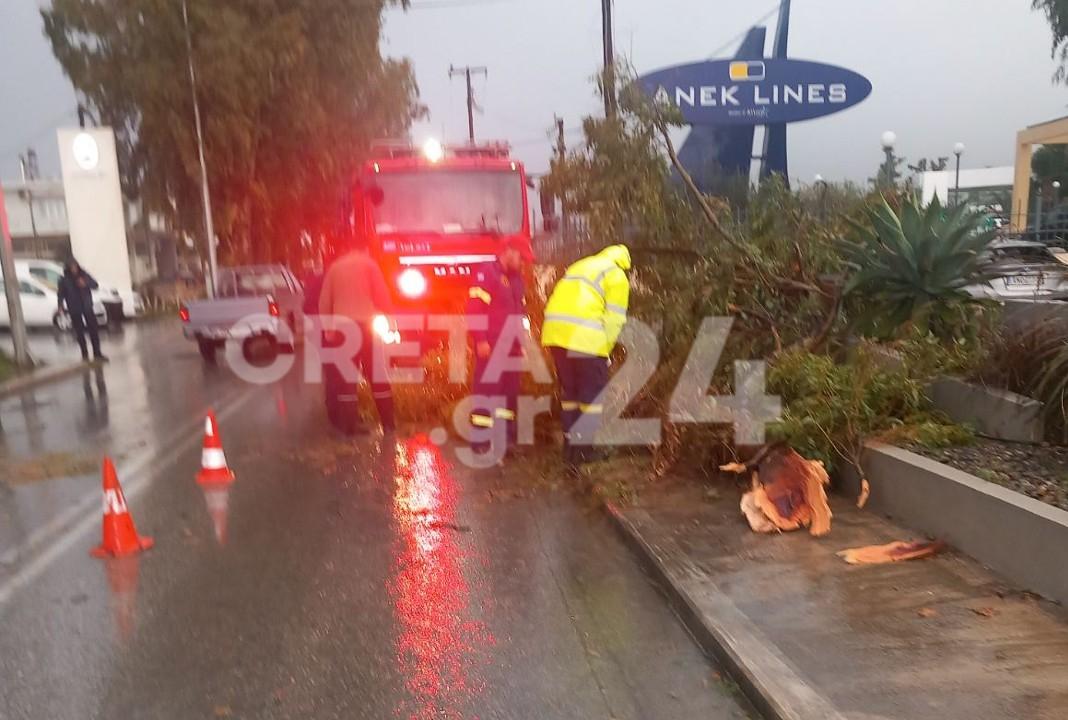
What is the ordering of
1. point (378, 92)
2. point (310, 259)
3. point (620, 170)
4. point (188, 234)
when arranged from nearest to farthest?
1. point (620, 170)
2. point (378, 92)
3. point (188, 234)
4. point (310, 259)

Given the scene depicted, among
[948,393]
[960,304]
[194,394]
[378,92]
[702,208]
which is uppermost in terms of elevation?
[378,92]

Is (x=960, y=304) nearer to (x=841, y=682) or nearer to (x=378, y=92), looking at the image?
(x=841, y=682)

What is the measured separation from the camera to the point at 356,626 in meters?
4.69

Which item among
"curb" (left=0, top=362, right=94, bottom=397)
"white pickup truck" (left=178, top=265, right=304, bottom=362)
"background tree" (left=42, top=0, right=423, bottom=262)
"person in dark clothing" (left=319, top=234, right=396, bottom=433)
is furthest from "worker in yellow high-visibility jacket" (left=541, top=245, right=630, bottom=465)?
"background tree" (left=42, top=0, right=423, bottom=262)

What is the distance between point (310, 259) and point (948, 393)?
3090cm

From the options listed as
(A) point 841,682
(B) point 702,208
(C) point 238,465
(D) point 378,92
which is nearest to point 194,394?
(C) point 238,465

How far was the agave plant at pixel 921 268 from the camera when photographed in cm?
656

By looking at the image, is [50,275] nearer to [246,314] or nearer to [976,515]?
[246,314]

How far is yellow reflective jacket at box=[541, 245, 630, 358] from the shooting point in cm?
699

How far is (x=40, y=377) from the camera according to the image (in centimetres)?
1462

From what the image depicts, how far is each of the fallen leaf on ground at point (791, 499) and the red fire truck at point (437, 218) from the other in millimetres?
5516

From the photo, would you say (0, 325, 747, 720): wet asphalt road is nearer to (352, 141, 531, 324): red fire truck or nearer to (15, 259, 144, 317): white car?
(352, 141, 531, 324): red fire truck

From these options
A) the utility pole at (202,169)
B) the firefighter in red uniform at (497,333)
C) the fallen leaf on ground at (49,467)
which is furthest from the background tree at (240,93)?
the firefighter in red uniform at (497,333)

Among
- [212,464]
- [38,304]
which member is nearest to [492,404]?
[212,464]
